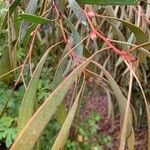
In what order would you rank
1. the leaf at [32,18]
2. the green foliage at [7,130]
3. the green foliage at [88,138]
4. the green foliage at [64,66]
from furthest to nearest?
1. the green foliage at [88,138]
2. the green foliage at [7,130]
3. the leaf at [32,18]
4. the green foliage at [64,66]

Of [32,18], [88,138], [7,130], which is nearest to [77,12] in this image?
[32,18]

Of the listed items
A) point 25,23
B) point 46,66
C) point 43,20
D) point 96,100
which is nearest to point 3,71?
point 25,23

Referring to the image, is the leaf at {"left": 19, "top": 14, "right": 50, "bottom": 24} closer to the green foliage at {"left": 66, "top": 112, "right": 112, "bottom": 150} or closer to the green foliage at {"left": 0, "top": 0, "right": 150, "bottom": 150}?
the green foliage at {"left": 0, "top": 0, "right": 150, "bottom": 150}

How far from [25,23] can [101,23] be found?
1505mm

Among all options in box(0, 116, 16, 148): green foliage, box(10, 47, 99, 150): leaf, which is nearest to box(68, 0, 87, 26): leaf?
box(10, 47, 99, 150): leaf

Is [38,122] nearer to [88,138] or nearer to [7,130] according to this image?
[7,130]

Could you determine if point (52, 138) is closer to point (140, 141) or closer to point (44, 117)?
point (140, 141)

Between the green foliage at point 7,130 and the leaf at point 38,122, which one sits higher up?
the leaf at point 38,122

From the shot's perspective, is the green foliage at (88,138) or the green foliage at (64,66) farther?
the green foliage at (88,138)

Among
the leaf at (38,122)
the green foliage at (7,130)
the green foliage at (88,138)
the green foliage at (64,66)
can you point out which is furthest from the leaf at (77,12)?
the green foliage at (88,138)

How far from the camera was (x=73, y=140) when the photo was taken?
263cm

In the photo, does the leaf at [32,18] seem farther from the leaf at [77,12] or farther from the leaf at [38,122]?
the leaf at [38,122]

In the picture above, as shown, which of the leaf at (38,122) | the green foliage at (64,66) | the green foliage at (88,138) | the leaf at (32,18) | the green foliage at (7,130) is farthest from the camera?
the green foliage at (88,138)

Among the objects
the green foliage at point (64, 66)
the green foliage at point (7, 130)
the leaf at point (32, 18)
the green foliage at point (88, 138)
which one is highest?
the leaf at point (32, 18)
